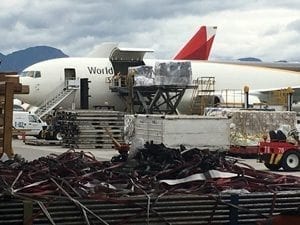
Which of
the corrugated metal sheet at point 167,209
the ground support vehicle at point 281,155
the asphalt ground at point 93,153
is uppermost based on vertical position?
the corrugated metal sheet at point 167,209

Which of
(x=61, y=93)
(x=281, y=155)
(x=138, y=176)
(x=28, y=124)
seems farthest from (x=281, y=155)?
(x=61, y=93)

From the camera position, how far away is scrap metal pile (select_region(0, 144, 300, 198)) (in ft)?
21.9

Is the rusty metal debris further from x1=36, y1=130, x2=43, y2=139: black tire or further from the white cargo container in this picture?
x1=36, y1=130, x2=43, y2=139: black tire

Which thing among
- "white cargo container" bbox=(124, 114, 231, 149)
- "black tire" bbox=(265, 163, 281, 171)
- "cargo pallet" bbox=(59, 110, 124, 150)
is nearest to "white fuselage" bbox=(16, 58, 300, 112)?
"cargo pallet" bbox=(59, 110, 124, 150)

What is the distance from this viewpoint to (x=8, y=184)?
6.63 m

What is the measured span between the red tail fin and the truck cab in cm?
1771

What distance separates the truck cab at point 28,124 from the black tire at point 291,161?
69.6 ft

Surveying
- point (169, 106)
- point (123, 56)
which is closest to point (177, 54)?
point (123, 56)

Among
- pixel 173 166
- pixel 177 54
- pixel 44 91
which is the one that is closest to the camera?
pixel 173 166

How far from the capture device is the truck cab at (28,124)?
1588 inches

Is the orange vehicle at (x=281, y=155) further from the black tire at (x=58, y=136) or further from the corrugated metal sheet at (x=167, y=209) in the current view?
the black tire at (x=58, y=136)

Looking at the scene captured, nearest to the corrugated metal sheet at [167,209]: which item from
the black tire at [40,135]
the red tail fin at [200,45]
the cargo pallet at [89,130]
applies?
the cargo pallet at [89,130]

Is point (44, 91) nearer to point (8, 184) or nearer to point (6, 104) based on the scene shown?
point (6, 104)

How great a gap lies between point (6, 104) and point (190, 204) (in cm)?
450
